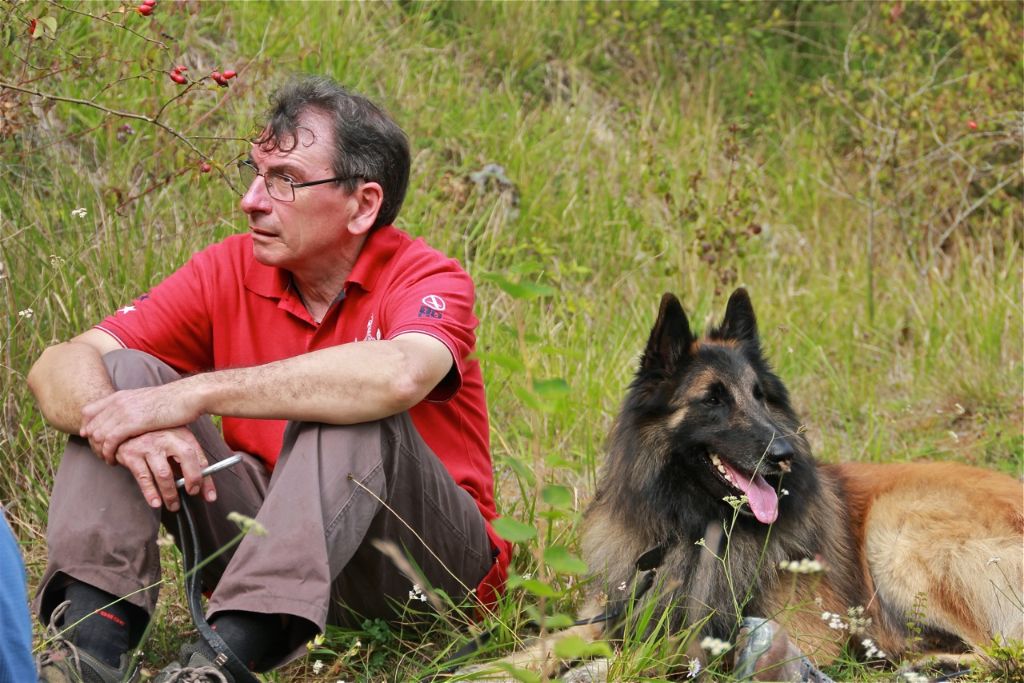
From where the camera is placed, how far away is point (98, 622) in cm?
307

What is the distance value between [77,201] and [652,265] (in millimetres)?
3667

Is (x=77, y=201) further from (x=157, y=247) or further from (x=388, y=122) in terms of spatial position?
(x=388, y=122)

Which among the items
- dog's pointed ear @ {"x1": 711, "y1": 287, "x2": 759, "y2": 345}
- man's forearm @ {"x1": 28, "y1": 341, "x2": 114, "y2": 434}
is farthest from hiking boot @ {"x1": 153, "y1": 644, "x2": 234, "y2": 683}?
dog's pointed ear @ {"x1": 711, "y1": 287, "x2": 759, "y2": 345}

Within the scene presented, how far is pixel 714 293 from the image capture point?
23.5 feet

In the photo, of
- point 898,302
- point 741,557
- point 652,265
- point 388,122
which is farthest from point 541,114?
point 741,557

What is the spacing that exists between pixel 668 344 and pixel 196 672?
1.86 m

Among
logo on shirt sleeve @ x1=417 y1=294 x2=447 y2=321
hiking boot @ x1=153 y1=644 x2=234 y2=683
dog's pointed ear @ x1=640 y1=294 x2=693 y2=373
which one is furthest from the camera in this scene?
dog's pointed ear @ x1=640 y1=294 x2=693 y2=373

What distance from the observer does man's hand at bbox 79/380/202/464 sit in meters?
3.10

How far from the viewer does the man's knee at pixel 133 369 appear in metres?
3.32

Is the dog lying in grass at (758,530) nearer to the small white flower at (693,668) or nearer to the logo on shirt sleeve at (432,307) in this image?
the small white flower at (693,668)

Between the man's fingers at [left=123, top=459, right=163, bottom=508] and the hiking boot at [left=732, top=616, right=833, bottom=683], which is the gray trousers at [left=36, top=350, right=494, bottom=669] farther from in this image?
the hiking boot at [left=732, top=616, right=833, bottom=683]

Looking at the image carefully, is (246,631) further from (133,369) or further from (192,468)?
(133,369)

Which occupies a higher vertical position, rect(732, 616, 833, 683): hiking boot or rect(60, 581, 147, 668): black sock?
rect(60, 581, 147, 668): black sock

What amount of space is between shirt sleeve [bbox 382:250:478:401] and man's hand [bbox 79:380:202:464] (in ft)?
2.02
